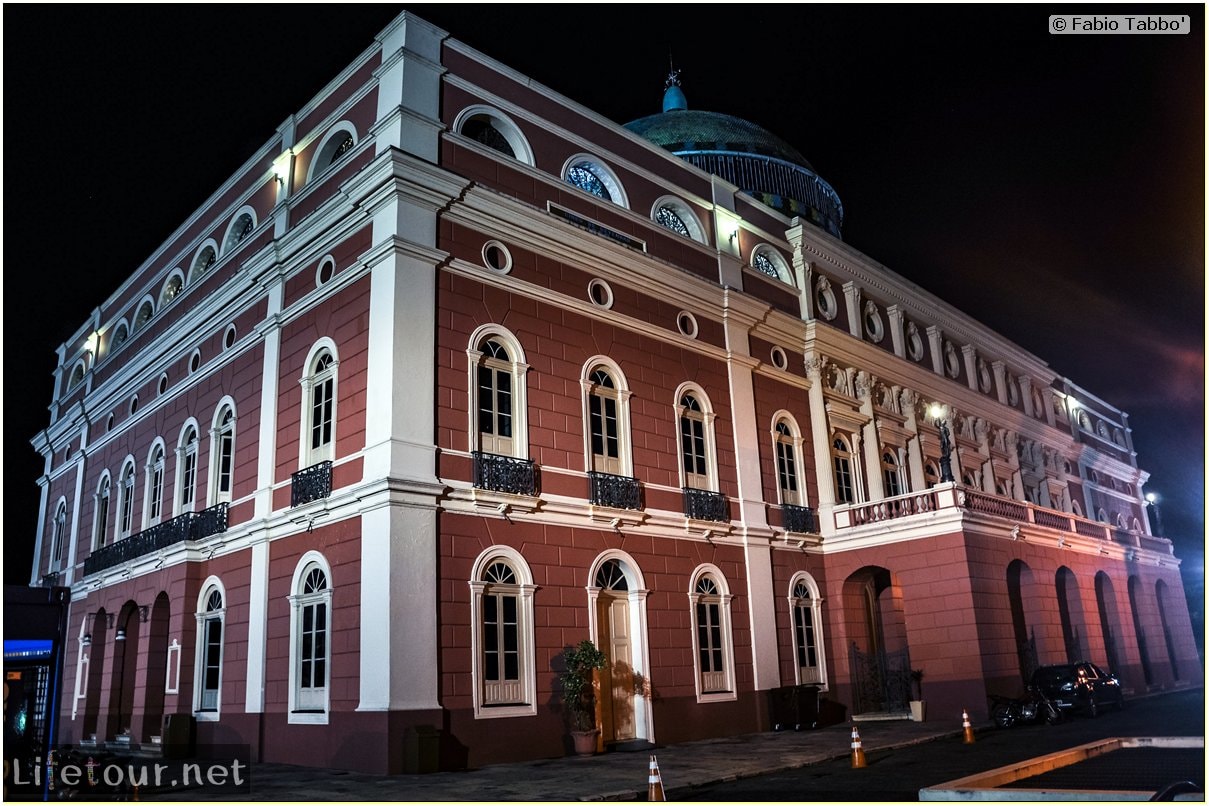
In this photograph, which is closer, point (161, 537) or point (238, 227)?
point (161, 537)

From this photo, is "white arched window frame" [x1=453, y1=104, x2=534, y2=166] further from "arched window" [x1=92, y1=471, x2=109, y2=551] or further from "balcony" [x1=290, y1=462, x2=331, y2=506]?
"arched window" [x1=92, y1=471, x2=109, y2=551]

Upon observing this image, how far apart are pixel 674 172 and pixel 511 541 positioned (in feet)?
33.1

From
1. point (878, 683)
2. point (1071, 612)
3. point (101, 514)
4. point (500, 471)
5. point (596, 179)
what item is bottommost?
point (878, 683)

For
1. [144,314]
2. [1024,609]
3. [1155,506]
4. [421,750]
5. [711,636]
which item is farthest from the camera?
[1155,506]

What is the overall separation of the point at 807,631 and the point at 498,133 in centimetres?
1265

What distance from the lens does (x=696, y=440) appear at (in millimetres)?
20078

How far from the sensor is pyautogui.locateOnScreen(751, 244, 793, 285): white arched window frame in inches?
941

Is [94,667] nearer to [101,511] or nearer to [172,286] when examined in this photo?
[101,511]

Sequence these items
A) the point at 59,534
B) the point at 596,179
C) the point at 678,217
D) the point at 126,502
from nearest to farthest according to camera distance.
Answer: the point at 596,179
the point at 678,217
the point at 126,502
the point at 59,534

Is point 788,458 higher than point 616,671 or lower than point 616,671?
higher

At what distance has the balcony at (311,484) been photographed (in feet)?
51.1

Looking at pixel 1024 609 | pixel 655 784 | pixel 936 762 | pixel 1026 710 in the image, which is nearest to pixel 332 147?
pixel 655 784

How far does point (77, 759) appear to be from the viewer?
12078 mm

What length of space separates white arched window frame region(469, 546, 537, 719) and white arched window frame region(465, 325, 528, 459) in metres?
1.89
